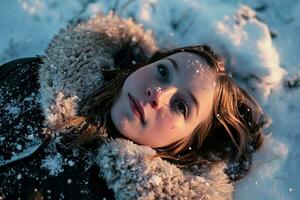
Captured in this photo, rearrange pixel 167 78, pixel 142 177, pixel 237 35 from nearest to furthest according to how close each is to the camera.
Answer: pixel 142 177
pixel 167 78
pixel 237 35

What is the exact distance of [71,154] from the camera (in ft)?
6.43

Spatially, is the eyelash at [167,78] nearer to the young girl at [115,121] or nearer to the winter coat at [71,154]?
the young girl at [115,121]

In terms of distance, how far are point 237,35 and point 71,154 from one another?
3.38 ft

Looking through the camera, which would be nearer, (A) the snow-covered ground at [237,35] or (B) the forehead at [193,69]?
(B) the forehead at [193,69]

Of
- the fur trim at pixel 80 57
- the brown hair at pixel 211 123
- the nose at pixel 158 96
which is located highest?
the fur trim at pixel 80 57

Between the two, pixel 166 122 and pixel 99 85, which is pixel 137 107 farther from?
pixel 99 85

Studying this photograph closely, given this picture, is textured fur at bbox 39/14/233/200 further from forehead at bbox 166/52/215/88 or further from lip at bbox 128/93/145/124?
forehead at bbox 166/52/215/88

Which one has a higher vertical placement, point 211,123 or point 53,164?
point 53,164

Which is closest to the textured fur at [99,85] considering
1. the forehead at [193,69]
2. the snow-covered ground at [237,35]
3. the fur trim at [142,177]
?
the fur trim at [142,177]

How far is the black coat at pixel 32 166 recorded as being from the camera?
189 centimetres

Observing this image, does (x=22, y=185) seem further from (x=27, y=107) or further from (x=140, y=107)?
(x=140, y=107)

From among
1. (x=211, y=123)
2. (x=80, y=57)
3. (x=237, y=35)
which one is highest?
(x=80, y=57)

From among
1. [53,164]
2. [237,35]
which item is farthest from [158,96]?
[237,35]

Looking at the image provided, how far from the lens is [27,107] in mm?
2035
